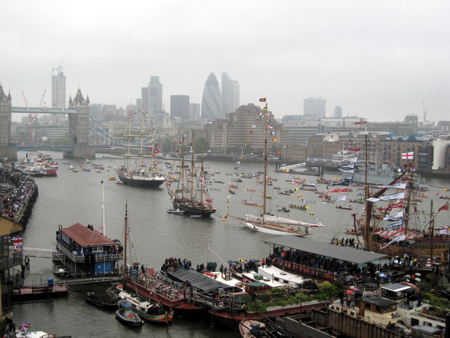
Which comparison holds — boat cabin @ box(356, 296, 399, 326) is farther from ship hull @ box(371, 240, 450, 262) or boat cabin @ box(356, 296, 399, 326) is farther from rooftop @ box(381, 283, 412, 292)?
ship hull @ box(371, 240, 450, 262)

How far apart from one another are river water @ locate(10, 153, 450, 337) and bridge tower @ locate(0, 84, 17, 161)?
4038 centimetres

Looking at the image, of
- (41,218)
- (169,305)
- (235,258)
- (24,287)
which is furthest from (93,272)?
(41,218)

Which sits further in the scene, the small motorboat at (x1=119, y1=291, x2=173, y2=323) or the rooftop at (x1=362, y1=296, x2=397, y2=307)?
the small motorboat at (x1=119, y1=291, x2=173, y2=323)

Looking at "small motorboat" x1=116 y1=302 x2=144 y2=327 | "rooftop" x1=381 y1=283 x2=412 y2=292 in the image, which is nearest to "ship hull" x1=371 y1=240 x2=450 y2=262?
"rooftop" x1=381 y1=283 x2=412 y2=292

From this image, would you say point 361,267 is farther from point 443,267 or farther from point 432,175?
point 432,175

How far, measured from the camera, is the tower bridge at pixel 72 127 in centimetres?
10140

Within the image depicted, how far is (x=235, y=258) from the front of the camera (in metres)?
24.0

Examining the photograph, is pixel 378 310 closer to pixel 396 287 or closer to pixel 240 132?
pixel 396 287

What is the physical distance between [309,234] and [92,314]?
15134 mm

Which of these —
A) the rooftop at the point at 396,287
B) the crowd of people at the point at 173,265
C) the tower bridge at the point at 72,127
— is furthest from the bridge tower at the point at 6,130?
the rooftop at the point at 396,287

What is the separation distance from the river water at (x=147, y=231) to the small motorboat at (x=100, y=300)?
0.18 metres

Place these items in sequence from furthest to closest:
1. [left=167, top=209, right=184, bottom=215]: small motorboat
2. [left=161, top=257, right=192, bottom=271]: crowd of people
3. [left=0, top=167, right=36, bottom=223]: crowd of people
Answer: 1. [left=167, top=209, right=184, bottom=215]: small motorboat
2. [left=0, top=167, right=36, bottom=223]: crowd of people
3. [left=161, top=257, right=192, bottom=271]: crowd of people

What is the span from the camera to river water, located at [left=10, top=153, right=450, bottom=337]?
1605cm

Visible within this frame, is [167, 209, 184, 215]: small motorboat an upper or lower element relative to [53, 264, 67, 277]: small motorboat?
lower
